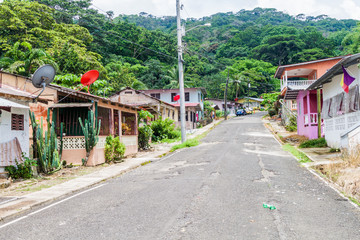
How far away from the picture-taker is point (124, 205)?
6.93 meters

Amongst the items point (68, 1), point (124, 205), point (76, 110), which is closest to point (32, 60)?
point (76, 110)

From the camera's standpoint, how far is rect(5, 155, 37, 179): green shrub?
1089 cm

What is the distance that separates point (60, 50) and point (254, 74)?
45738 mm

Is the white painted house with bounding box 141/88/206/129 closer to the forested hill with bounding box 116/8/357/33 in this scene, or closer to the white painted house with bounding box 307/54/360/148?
the white painted house with bounding box 307/54/360/148

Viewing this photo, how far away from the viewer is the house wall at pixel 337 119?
46.8ft

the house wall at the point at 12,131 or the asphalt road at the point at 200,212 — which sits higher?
the house wall at the point at 12,131

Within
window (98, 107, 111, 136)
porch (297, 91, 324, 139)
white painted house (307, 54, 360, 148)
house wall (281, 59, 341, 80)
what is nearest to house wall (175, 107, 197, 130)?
house wall (281, 59, 341, 80)

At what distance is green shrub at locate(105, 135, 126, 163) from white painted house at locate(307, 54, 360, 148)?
1009 cm

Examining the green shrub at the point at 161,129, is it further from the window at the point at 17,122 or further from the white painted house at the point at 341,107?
the window at the point at 17,122

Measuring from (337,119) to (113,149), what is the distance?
448 inches

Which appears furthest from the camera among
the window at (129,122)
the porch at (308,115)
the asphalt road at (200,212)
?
the porch at (308,115)

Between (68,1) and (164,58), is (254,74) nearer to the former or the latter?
(164,58)

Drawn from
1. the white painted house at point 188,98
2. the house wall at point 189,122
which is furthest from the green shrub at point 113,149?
the white painted house at point 188,98

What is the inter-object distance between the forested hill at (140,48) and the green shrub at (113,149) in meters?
7.43
